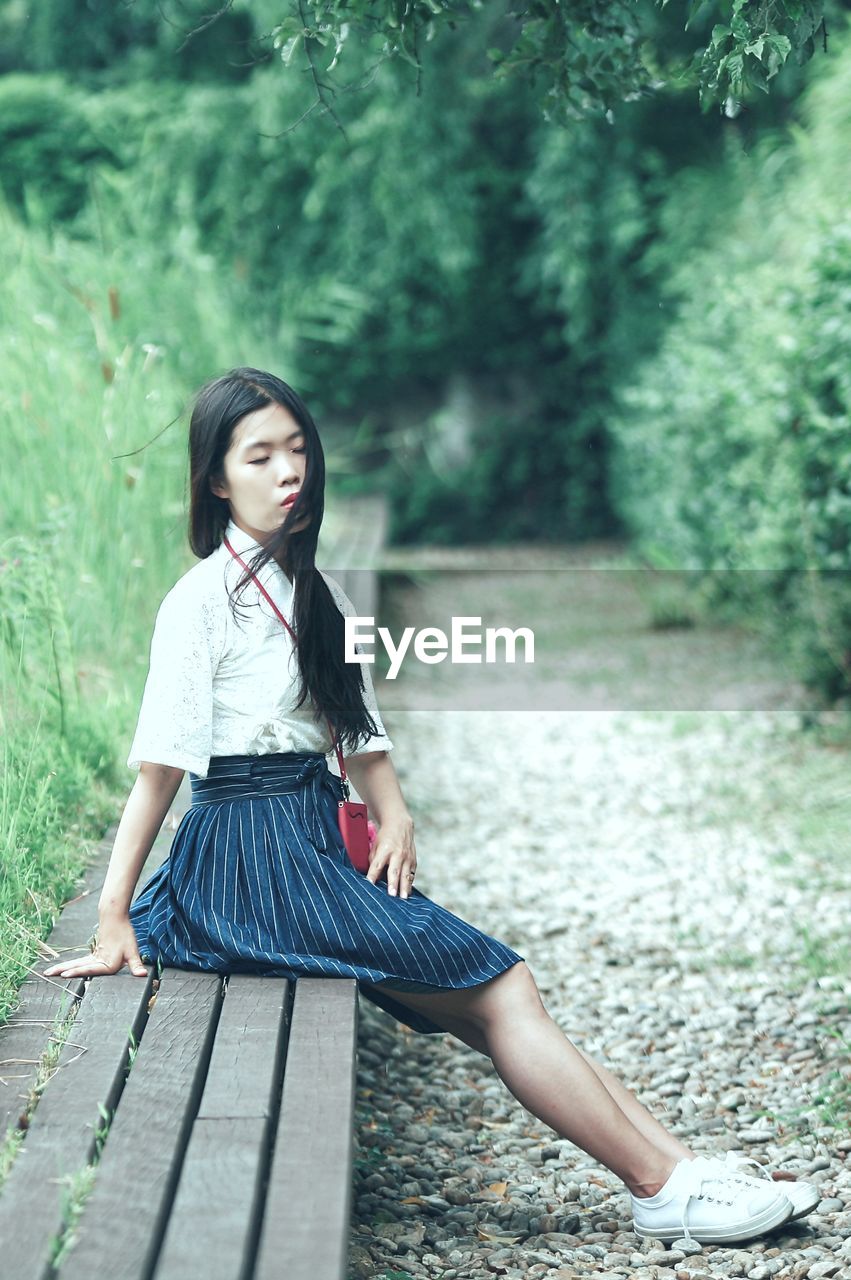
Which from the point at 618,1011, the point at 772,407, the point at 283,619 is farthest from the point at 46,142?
the point at 283,619

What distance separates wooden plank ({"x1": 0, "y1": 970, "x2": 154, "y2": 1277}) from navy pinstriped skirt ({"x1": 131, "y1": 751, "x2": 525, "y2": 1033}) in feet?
0.40

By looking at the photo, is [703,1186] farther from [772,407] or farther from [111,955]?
[772,407]

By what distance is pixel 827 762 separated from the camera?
16.6 feet

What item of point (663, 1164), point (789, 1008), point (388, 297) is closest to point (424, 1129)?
point (663, 1164)

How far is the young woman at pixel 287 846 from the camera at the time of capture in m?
2.13

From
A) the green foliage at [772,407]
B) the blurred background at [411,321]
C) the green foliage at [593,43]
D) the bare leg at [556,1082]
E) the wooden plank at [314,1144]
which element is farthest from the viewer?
the green foliage at [772,407]

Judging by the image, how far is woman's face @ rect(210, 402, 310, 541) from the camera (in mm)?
2258

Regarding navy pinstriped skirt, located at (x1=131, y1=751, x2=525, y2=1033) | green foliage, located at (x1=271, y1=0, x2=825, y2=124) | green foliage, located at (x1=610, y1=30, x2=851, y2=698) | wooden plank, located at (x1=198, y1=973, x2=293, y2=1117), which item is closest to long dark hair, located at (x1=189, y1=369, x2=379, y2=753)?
navy pinstriped skirt, located at (x1=131, y1=751, x2=525, y2=1033)

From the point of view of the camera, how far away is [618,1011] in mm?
3262

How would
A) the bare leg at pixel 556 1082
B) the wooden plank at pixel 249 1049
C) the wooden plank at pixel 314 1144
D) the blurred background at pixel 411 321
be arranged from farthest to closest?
the blurred background at pixel 411 321
the bare leg at pixel 556 1082
the wooden plank at pixel 249 1049
the wooden plank at pixel 314 1144

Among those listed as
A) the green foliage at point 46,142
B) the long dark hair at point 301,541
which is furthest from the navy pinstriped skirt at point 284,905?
the green foliage at point 46,142

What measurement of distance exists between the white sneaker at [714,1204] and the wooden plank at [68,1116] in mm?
802

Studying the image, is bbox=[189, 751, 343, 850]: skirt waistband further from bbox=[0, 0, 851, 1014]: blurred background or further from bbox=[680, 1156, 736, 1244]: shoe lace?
bbox=[680, 1156, 736, 1244]: shoe lace

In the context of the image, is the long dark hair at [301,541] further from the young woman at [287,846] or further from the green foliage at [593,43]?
the green foliage at [593,43]
